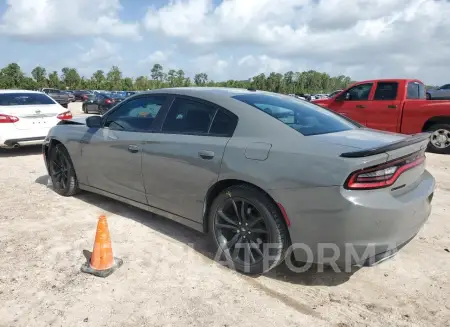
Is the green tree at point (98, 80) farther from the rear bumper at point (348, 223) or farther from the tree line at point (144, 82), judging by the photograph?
the rear bumper at point (348, 223)

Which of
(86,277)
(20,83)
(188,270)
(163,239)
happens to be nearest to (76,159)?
(163,239)

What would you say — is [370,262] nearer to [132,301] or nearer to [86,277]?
[132,301]

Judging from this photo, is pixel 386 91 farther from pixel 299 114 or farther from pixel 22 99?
pixel 22 99

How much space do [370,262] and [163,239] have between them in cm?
201

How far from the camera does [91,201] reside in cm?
493

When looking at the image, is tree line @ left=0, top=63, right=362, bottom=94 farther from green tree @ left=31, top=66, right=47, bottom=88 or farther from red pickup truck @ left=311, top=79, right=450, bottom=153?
red pickup truck @ left=311, top=79, right=450, bottom=153

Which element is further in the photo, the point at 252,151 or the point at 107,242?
the point at 107,242

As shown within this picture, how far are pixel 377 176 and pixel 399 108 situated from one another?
719 centimetres

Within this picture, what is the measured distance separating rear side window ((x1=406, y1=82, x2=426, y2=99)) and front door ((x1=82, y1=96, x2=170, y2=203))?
726 cm

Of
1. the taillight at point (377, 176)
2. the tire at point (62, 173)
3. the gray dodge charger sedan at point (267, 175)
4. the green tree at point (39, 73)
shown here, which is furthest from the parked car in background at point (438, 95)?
the green tree at point (39, 73)

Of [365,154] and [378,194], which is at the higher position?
[365,154]

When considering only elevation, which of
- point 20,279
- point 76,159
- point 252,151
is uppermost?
point 252,151

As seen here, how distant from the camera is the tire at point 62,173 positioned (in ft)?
16.1

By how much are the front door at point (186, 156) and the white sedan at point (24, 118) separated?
5.16 meters
